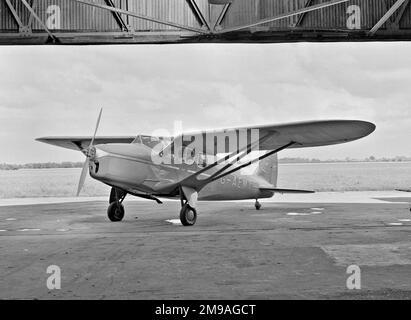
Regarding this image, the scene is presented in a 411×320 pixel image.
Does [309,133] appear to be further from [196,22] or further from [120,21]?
[120,21]

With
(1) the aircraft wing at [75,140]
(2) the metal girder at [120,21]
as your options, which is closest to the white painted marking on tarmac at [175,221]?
(1) the aircraft wing at [75,140]

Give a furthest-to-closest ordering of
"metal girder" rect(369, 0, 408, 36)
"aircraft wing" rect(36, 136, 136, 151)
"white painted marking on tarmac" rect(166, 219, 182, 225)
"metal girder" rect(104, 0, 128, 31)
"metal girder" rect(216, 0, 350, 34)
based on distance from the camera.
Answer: "aircraft wing" rect(36, 136, 136, 151) < "white painted marking on tarmac" rect(166, 219, 182, 225) < "metal girder" rect(104, 0, 128, 31) < "metal girder" rect(369, 0, 408, 36) < "metal girder" rect(216, 0, 350, 34)

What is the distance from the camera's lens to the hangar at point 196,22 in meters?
10.9

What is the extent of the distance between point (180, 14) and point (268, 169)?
7705mm

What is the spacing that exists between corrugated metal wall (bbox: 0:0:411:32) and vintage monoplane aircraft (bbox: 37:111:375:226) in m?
2.23

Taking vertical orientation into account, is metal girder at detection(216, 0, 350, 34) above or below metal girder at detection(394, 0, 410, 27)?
below

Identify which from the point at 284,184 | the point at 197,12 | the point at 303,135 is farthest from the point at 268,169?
the point at 284,184

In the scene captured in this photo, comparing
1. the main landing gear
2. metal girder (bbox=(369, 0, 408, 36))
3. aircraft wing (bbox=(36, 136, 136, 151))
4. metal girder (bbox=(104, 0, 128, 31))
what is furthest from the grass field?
Result: metal girder (bbox=(369, 0, 408, 36))

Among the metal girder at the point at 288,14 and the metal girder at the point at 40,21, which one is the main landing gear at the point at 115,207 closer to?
the metal girder at the point at 40,21

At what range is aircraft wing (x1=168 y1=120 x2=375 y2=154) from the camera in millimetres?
10445

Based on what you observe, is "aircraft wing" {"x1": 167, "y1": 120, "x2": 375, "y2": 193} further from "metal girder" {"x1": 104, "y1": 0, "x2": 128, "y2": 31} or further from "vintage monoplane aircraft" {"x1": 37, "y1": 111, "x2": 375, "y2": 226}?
"metal girder" {"x1": 104, "y1": 0, "x2": 128, "y2": 31}

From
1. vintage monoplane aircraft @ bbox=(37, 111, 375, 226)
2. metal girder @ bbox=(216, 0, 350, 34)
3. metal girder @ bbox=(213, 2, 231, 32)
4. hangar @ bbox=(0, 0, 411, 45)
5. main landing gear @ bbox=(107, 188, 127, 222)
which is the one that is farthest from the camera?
main landing gear @ bbox=(107, 188, 127, 222)

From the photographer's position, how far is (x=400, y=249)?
779 centimetres
